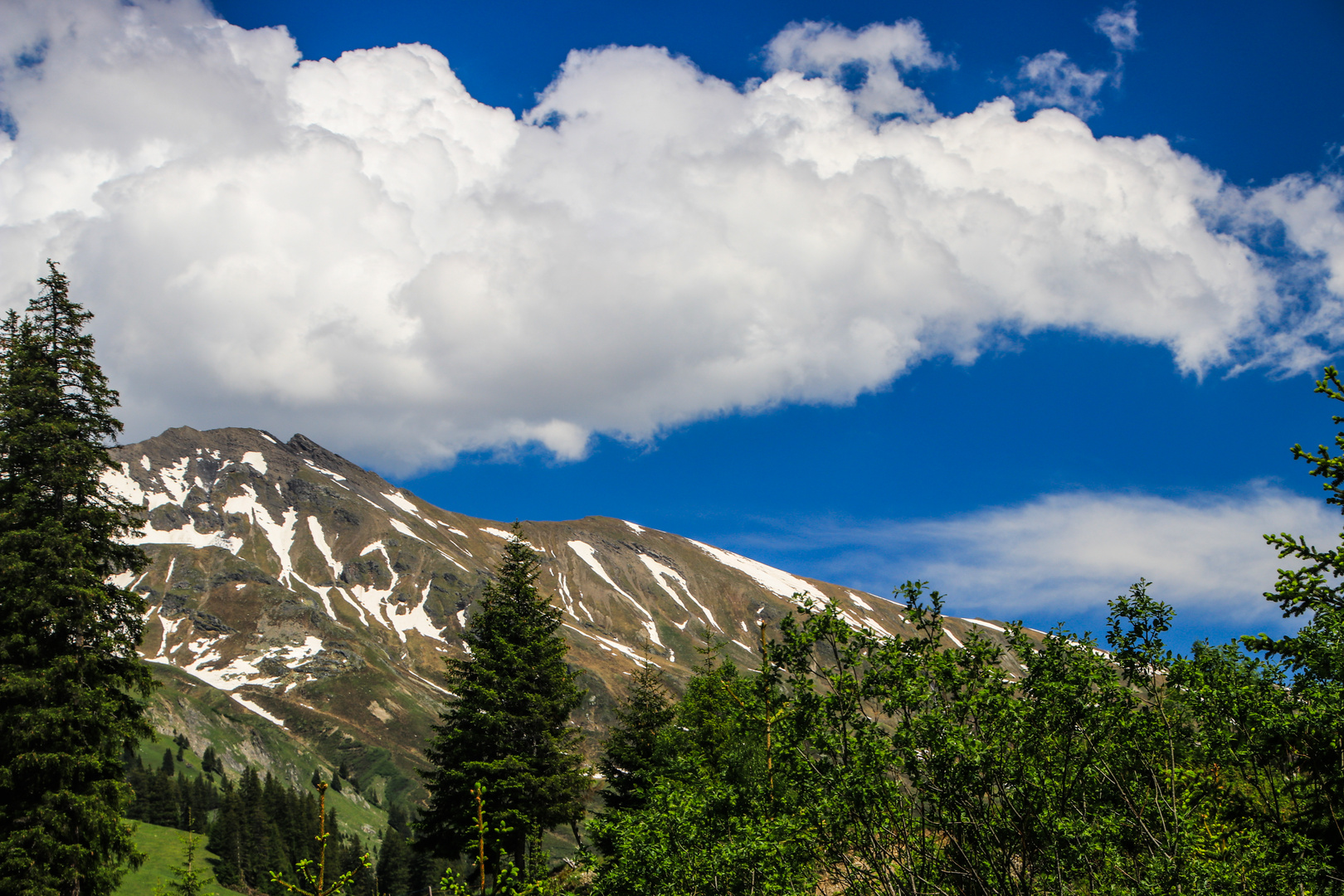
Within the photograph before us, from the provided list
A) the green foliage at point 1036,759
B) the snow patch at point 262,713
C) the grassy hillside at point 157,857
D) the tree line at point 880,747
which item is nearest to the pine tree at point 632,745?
the tree line at point 880,747

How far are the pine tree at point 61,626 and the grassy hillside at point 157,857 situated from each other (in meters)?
61.9

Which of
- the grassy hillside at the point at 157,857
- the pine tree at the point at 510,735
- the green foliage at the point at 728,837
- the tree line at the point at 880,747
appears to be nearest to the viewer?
the tree line at the point at 880,747

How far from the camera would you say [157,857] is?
270 ft

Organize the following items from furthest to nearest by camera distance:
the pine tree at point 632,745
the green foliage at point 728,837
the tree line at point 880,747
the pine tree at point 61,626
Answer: the pine tree at point 632,745 → the pine tree at point 61,626 → the green foliage at point 728,837 → the tree line at point 880,747

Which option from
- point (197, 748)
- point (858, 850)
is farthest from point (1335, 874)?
point (197, 748)

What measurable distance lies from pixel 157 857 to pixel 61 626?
8061 cm

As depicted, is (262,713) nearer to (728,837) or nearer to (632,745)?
(632,745)

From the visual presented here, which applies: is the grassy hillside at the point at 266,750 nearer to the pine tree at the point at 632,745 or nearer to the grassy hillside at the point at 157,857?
the grassy hillside at the point at 157,857

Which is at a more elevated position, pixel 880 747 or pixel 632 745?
pixel 880 747

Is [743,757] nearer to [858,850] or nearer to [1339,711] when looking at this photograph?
[858,850]

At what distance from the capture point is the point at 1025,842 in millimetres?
10500

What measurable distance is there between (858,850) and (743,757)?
1681cm

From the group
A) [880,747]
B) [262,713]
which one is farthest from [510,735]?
[262,713]

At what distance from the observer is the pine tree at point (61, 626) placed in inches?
795
